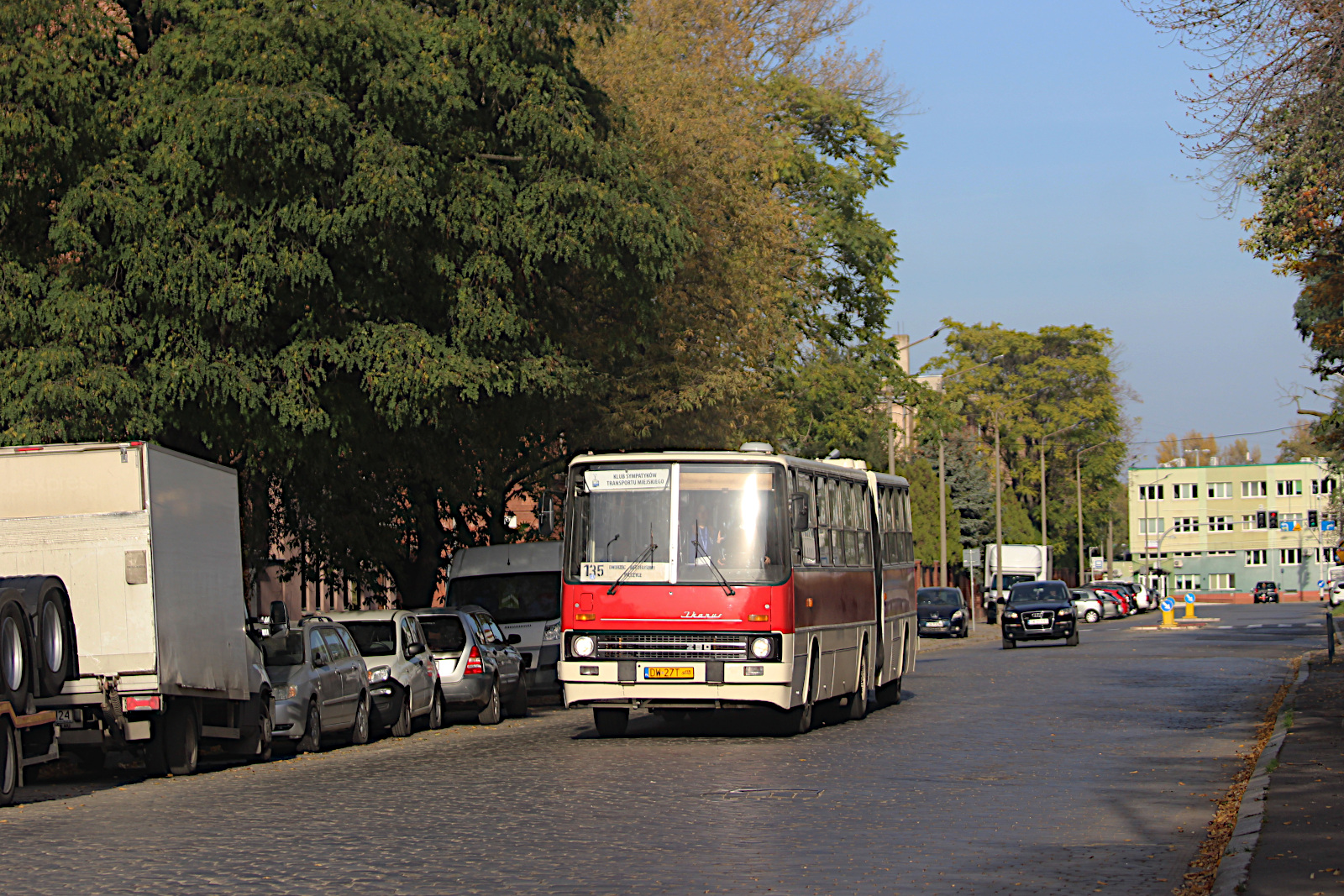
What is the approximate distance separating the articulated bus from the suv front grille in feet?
0.04

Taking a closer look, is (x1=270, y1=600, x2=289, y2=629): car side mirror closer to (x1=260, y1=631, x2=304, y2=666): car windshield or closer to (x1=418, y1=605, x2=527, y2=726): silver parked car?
(x1=260, y1=631, x2=304, y2=666): car windshield

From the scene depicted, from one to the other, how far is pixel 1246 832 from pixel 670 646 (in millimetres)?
9710

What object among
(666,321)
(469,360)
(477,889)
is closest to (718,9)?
(666,321)

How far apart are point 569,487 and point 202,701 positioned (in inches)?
192

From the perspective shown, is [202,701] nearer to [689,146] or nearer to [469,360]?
[469,360]

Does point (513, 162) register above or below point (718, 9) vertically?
below

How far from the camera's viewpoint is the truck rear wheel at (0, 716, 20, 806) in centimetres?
1491

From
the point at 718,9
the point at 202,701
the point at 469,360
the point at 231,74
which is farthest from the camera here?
the point at 718,9

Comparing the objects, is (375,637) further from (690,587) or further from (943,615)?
(943,615)

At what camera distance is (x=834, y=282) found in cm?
4919

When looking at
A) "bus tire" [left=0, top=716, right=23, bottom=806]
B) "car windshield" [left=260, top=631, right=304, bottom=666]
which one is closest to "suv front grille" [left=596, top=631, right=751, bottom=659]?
"car windshield" [left=260, top=631, right=304, bottom=666]

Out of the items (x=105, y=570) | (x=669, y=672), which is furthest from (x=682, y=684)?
(x=105, y=570)

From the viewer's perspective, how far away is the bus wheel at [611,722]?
2147 cm

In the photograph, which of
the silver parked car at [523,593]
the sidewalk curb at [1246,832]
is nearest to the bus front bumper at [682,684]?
the sidewalk curb at [1246,832]
